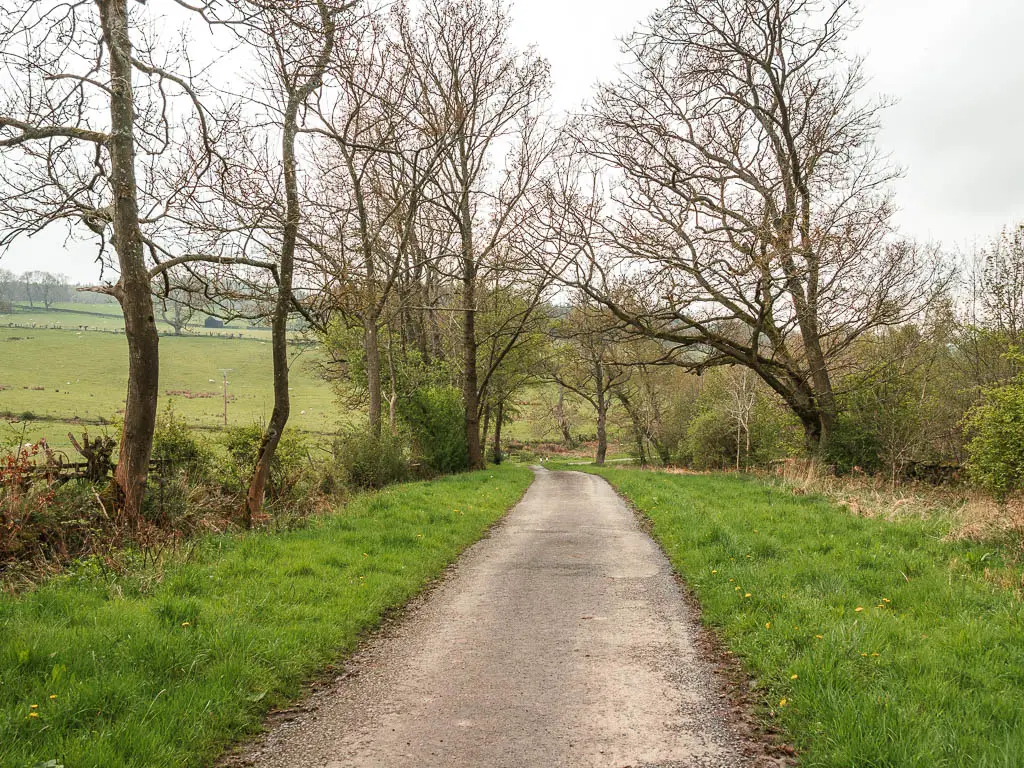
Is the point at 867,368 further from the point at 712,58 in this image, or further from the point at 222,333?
the point at 222,333

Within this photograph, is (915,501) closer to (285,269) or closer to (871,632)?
(871,632)

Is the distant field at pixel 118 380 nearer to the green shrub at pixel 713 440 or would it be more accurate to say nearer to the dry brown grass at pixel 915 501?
the green shrub at pixel 713 440

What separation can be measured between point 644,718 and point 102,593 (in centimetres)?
536

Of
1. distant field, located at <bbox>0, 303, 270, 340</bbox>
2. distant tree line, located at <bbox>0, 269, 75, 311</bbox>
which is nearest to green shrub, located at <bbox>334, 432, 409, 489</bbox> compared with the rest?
distant field, located at <bbox>0, 303, 270, 340</bbox>

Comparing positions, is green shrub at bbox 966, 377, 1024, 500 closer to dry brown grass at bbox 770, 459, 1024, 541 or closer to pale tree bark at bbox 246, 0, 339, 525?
dry brown grass at bbox 770, 459, 1024, 541

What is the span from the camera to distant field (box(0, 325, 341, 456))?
34219 millimetres

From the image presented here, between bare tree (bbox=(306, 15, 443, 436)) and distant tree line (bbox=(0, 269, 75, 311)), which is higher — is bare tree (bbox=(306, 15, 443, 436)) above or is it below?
below

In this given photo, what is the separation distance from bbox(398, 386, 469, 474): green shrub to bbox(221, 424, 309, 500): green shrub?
7852mm

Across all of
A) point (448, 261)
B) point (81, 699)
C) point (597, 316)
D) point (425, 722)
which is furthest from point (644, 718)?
point (448, 261)

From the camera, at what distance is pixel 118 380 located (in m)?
58.8

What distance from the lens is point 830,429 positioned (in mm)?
20203

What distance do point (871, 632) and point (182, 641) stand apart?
5.73 metres

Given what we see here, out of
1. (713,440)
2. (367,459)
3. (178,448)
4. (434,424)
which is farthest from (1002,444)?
(713,440)

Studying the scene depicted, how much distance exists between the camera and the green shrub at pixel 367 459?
16703mm
